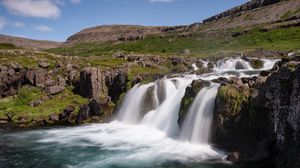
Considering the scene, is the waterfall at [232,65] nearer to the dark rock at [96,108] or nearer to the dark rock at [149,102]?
Result: the dark rock at [149,102]

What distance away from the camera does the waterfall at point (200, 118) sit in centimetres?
3481

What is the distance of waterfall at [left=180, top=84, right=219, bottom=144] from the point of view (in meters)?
34.8

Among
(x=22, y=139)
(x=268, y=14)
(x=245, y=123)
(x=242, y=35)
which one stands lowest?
(x=22, y=139)

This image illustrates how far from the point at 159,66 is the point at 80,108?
3305 cm

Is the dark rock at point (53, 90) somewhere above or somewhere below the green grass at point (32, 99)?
above

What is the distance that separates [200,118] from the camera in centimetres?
3566

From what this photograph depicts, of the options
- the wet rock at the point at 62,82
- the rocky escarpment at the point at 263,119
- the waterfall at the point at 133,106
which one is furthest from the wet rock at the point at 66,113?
the rocky escarpment at the point at 263,119

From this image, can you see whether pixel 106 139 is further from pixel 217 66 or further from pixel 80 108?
pixel 217 66

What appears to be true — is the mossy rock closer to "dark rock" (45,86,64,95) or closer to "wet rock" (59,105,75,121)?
"wet rock" (59,105,75,121)

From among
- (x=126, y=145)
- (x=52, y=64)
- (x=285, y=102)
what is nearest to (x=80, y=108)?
(x=126, y=145)

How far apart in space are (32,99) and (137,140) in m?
34.4

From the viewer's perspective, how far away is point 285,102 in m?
26.1

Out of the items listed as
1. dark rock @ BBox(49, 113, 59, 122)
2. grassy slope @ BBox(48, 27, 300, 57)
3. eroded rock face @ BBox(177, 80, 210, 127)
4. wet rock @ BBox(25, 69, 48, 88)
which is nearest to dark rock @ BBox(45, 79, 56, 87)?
wet rock @ BBox(25, 69, 48, 88)

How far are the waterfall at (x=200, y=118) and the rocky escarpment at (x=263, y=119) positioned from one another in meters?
1.31
